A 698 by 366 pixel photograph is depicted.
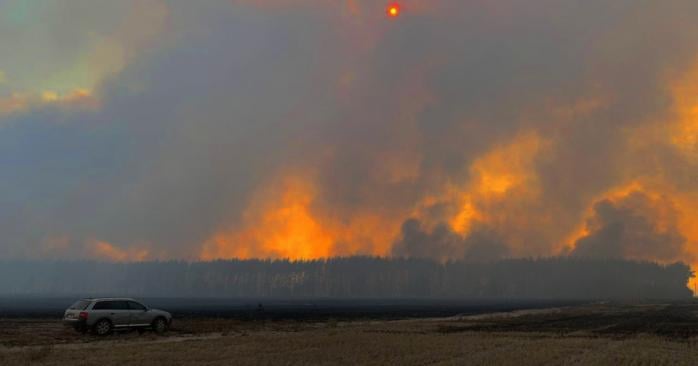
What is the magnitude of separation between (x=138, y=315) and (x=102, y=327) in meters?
2.50

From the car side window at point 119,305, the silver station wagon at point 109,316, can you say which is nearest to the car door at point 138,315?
the silver station wagon at point 109,316

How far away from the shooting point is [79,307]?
33.6m

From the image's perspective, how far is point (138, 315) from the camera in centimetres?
3544

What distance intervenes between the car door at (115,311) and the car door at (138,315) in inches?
14.1

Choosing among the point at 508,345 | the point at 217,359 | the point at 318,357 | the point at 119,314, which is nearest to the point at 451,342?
the point at 508,345

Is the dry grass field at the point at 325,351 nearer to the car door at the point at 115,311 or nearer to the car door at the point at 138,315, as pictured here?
the car door at the point at 115,311

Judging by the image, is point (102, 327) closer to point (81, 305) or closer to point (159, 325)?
point (81, 305)

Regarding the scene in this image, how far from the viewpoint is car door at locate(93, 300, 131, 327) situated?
110 ft

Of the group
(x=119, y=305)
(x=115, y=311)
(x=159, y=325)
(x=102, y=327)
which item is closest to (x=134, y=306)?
(x=119, y=305)

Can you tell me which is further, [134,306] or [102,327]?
[134,306]

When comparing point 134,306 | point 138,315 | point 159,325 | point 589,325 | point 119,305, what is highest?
point 119,305

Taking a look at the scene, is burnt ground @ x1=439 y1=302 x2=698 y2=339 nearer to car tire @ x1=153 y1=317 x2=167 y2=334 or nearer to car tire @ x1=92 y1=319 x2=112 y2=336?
car tire @ x1=153 y1=317 x2=167 y2=334

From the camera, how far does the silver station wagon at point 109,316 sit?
32.9 m

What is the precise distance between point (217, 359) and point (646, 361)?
18.2 m
